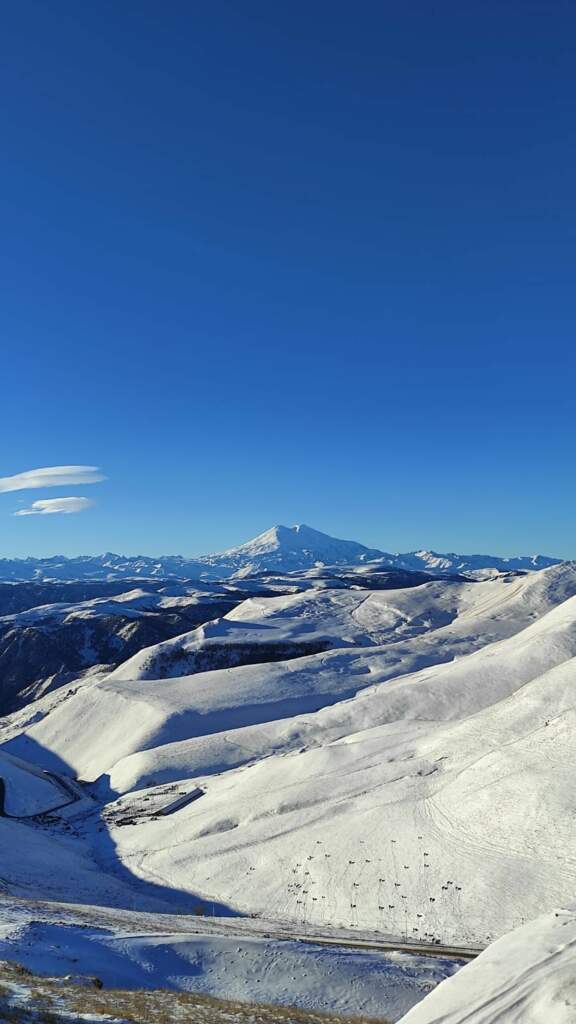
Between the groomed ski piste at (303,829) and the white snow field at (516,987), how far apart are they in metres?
0.42

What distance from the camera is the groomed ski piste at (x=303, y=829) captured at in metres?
25.1

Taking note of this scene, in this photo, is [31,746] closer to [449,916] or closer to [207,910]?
[207,910]

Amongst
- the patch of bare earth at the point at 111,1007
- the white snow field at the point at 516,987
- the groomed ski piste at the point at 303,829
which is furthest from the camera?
the groomed ski piste at the point at 303,829

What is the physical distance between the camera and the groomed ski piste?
25062mm

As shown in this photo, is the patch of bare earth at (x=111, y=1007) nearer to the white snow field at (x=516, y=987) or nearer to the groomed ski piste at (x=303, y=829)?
the groomed ski piste at (x=303, y=829)

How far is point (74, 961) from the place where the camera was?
858 inches

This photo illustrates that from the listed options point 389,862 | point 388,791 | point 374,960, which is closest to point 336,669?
point 388,791

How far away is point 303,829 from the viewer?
47375mm

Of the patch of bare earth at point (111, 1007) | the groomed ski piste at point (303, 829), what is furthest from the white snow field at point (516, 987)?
the patch of bare earth at point (111, 1007)

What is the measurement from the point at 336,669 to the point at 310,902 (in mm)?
76861

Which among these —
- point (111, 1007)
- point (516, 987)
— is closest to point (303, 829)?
point (111, 1007)

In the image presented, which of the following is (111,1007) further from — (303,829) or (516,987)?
(303,829)

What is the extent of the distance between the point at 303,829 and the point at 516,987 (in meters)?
35.2

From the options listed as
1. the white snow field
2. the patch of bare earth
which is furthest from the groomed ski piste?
the patch of bare earth
